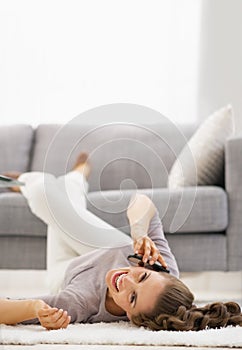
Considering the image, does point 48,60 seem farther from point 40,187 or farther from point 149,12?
point 40,187

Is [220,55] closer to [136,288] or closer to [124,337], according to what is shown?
[136,288]

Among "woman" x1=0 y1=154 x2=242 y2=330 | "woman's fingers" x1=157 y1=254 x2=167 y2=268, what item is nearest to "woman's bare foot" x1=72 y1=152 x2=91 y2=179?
"woman" x1=0 y1=154 x2=242 y2=330

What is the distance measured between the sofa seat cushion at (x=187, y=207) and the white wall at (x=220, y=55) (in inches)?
60.1

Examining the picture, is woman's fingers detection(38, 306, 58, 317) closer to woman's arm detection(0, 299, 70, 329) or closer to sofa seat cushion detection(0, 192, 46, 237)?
woman's arm detection(0, 299, 70, 329)

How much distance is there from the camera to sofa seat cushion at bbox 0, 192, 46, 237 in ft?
9.23

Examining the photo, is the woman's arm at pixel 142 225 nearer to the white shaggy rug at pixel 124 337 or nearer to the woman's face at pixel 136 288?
the woman's face at pixel 136 288

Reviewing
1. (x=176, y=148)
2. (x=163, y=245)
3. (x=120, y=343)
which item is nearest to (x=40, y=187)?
(x=176, y=148)

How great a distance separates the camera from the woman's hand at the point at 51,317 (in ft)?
5.29

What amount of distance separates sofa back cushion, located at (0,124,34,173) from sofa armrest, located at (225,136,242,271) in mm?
1193

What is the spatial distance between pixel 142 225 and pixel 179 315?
0.41 meters

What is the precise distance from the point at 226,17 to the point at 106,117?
2606 millimetres

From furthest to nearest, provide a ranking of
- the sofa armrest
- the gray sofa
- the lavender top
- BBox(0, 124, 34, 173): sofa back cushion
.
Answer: BBox(0, 124, 34, 173): sofa back cushion, the sofa armrest, the gray sofa, the lavender top

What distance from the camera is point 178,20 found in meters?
4.32

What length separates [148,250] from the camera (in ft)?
5.91
